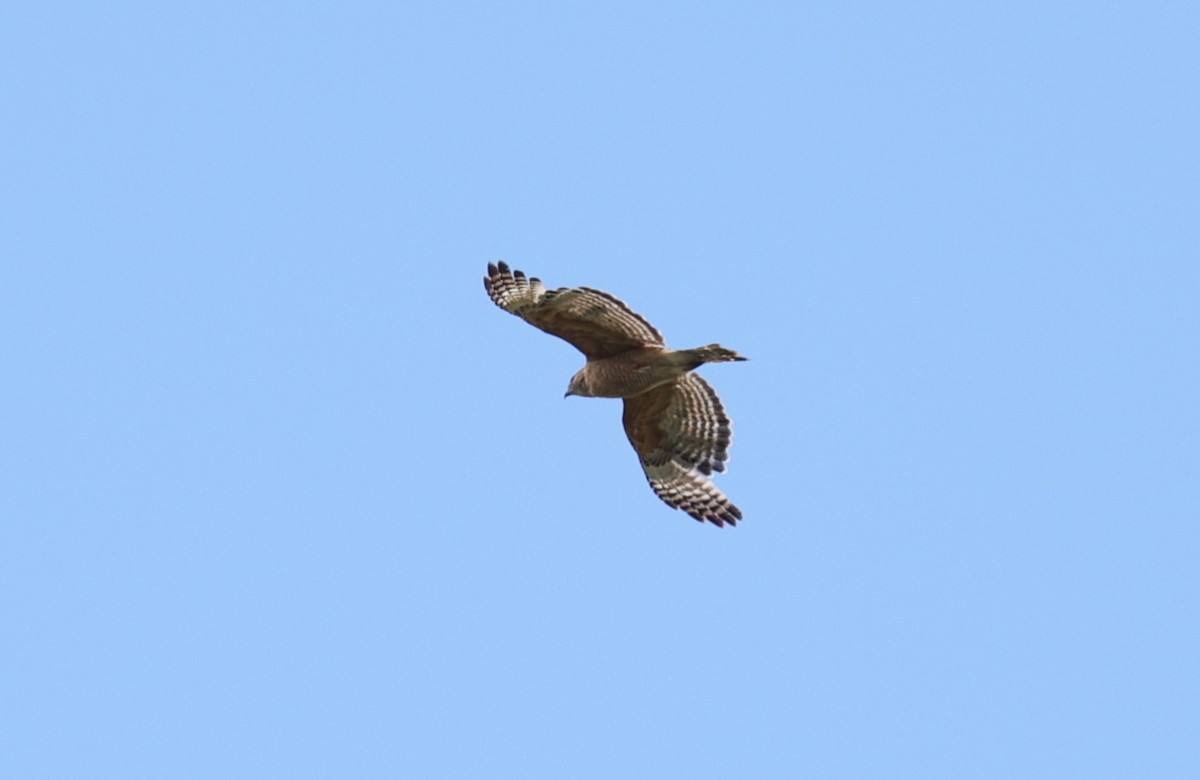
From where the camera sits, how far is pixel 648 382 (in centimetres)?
1855

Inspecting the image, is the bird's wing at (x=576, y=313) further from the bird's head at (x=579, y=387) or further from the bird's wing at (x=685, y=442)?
the bird's wing at (x=685, y=442)

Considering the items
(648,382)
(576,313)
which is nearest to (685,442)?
(648,382)

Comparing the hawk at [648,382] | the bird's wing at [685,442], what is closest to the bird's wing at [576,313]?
the hawk at [648,382]

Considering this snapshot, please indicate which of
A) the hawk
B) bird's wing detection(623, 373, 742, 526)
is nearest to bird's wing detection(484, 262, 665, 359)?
the hawk

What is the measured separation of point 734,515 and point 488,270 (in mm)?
3855

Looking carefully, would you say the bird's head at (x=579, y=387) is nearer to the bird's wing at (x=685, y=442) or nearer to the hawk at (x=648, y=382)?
the hawk at (x=648, y=382)

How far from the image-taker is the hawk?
18.1 meters

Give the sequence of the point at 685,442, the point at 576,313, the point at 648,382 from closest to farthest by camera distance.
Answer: the point at 576,313, the point at 648,382, the point at 685,442

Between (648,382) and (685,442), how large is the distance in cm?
169

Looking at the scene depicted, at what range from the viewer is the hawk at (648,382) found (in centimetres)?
1812

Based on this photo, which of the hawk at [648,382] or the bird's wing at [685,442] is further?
the bird's wing at [685,442]

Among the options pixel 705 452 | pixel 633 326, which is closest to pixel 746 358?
pixel 633 326

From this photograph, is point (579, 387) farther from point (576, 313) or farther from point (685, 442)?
point (685, 442)

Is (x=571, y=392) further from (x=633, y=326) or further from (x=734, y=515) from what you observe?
(x=734, y=515)
